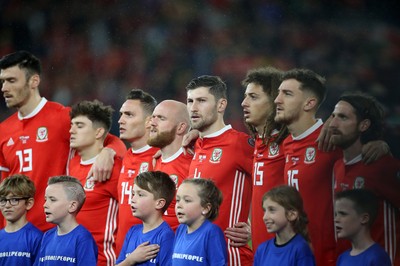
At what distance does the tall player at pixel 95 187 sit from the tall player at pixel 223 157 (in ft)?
2.21

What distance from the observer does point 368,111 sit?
3715mm

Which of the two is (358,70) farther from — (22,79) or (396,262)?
(22,79)

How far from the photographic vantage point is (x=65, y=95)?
5863 mm

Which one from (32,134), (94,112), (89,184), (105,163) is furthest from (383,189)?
(32,134)

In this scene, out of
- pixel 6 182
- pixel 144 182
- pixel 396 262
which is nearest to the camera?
pixel 396 262

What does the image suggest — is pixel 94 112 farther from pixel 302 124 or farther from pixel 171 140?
pixel 302 124

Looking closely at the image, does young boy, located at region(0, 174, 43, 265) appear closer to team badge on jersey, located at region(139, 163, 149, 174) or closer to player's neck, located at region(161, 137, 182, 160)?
team badge on jersey, located at region(139, 163, 149, 174)

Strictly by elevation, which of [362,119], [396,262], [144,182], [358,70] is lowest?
[396,262]

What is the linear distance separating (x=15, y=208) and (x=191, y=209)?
1279mm

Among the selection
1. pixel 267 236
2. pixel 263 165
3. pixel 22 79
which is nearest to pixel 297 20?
pixel 263 165

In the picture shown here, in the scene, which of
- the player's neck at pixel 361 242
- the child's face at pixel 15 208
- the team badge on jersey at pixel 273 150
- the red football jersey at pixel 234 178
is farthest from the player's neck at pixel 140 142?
the player's neck at pixel 361 242

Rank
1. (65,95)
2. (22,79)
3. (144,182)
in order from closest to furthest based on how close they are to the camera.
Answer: (144,182) → (22,79) → (65,95)

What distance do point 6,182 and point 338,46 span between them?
2.10 metres

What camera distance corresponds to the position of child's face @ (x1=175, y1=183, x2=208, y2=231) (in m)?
3.97
